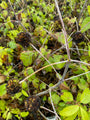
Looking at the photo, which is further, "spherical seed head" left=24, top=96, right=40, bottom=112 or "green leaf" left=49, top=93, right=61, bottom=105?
"green leaf" left=49, top=93, right=61, bottom=105

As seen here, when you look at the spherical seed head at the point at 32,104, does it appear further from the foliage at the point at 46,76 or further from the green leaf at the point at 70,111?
A: the green leaf at the point at 70,111

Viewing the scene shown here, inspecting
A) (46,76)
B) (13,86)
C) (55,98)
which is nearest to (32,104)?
(13,86)

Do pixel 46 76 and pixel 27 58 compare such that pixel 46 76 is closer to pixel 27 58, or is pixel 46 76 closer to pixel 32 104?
pixel 27 58

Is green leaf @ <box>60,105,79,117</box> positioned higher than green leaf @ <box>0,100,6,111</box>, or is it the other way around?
green leaf @ <box>0,100,6,111</box>

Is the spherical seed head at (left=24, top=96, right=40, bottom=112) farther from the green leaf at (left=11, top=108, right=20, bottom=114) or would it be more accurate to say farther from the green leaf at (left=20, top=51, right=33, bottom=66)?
the green leaf at (left=20, top=51, right=33, bottom=66)

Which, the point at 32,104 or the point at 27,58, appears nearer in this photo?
the point at 32,104

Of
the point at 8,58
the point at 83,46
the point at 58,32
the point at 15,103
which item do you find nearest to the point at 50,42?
the point at 58,32

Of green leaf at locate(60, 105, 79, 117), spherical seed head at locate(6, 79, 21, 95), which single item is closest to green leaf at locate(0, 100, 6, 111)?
spherical seed head at locate(6, 79, 21, 95)

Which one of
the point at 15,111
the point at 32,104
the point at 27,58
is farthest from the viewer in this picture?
the point at 27,58

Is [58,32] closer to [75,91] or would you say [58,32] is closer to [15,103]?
[75,91]

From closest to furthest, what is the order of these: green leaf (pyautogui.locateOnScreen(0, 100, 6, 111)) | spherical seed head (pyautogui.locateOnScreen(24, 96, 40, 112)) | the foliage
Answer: spherical seed head (pyautogui.locateOnScreen(24, 96, 40, 112)) < the foliage < green leaf (pyautogui.locateOnScreen(0, 100, 6, 111))

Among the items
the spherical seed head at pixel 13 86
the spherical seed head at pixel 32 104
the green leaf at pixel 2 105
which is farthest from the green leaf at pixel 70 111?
the green leaf at pixel 2 105
